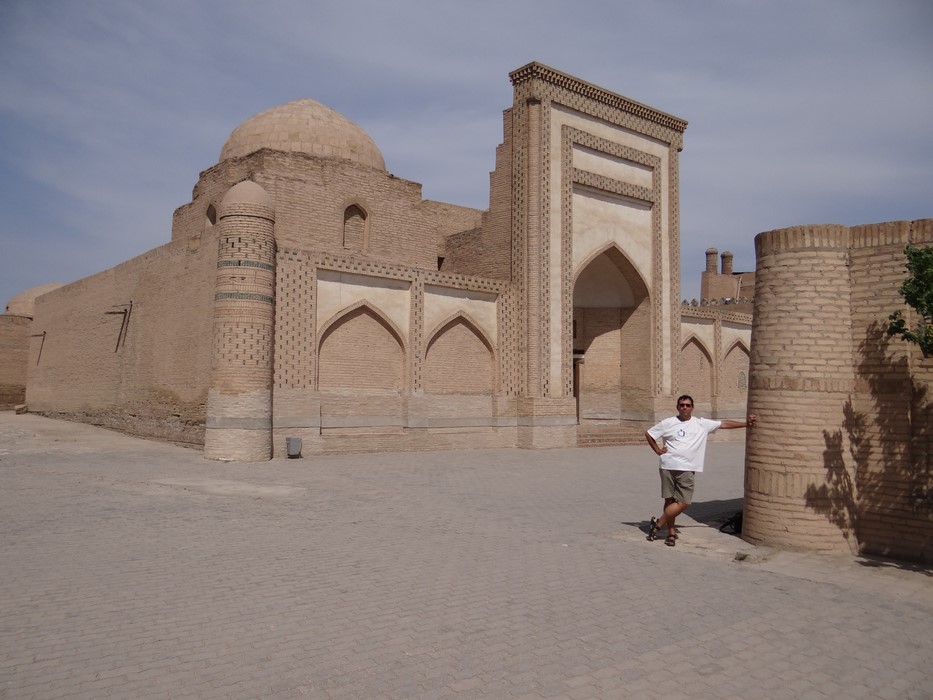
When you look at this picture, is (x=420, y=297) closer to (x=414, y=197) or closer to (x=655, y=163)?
(x=414, y=197)

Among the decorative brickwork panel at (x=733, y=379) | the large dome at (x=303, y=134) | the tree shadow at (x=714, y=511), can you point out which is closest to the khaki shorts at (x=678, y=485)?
the tree shadow at (x=714, y=511)

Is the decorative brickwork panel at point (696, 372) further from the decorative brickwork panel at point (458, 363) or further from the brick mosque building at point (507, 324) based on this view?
the decorative brickwork panel at point (458, 363)

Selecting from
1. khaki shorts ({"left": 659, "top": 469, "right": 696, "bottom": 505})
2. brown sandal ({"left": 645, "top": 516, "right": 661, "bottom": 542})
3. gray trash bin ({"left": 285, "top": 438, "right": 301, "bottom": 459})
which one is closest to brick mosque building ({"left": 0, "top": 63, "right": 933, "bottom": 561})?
gray trash bin ({"left": 285, "top": 438, "right": 301, "bottom": 459})

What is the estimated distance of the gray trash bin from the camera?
1425 centimetres

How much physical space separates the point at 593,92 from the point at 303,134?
8083 millimetres

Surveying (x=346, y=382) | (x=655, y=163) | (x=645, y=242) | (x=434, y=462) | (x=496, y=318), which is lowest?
(x=434, y=462)

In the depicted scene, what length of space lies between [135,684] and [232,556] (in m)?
2.63

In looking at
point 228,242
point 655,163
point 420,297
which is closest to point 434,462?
point 420,297

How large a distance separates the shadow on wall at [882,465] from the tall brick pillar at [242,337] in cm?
1027

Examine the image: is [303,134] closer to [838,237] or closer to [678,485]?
[838,237]

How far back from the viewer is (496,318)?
725 inches

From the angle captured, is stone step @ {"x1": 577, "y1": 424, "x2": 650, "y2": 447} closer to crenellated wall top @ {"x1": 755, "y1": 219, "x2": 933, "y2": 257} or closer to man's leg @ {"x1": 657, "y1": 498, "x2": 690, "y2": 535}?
man's leg @ {"x1": 657, "y1": 498, "x2": 690, "y2": 535}

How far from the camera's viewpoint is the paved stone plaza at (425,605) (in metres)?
3.56

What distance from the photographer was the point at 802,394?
21.9 ft
